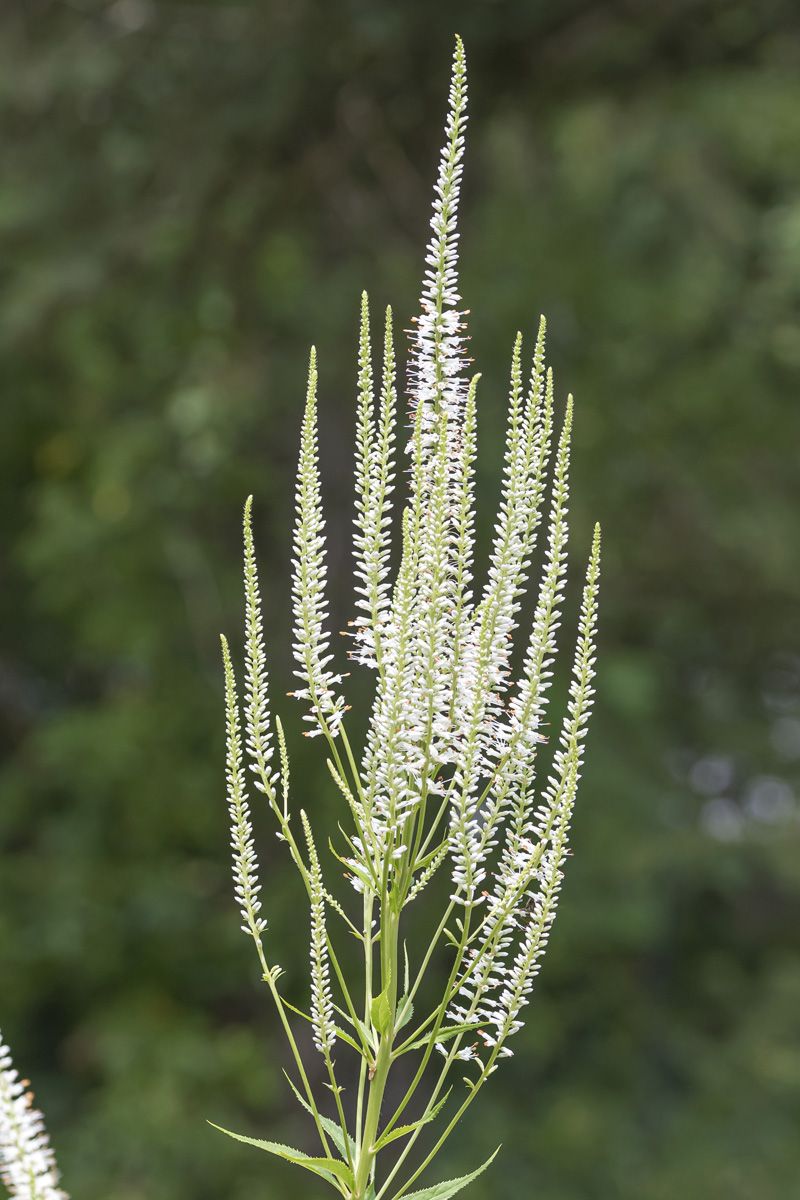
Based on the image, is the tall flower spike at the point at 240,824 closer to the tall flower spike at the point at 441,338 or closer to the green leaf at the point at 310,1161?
the green leaf at the point at 310,1161

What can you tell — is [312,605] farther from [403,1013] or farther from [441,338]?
[403,1013]

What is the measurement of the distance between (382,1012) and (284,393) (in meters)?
6.16

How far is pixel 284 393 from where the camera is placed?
7418 mm

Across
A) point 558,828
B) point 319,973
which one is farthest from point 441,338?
point 319,973

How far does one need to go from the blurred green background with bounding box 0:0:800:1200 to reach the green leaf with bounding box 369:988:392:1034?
524cm

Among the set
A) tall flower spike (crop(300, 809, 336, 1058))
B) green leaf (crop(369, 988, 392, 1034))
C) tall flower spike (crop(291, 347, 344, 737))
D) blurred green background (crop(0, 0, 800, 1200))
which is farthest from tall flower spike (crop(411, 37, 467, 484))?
blurred green background (crop(0, 0, 800, 1200))

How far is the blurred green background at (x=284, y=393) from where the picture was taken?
278 inches

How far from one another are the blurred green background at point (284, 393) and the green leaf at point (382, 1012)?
5238 mm
